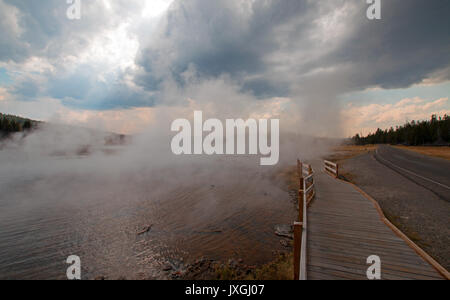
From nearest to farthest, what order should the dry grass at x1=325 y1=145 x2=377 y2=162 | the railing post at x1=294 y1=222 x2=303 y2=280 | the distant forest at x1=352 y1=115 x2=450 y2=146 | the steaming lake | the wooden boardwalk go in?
the wooden boardwalk → the railing post at x1=294 y1=222 x2=303 y2=280 → the steaming lake → the dry grass at x1=325 y1=145 x2=377 y2=162 → the distant forest at x1=352 y1=115 x2=450 y2=146

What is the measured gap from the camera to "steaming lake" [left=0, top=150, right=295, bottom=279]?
683cm

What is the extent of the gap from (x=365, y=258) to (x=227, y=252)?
463 cm

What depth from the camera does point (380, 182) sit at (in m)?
14.6

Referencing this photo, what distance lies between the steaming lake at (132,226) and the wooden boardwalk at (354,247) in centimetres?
233

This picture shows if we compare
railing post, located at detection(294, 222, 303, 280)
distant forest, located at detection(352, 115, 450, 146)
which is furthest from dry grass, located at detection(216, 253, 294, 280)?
distant forest, located at detection(352, 115, 450, 146)

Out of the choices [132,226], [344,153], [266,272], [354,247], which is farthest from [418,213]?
[344,153]

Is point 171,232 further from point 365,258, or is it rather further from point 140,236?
point 365,258

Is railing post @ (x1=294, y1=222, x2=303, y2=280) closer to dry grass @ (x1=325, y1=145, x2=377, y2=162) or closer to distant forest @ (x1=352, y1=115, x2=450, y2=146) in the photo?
dry grass @ (x1=325, y1=145, x2=377, y2=162)

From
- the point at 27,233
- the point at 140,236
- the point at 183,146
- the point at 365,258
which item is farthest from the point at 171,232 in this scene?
the point at 183,146

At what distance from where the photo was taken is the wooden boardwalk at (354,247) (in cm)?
414

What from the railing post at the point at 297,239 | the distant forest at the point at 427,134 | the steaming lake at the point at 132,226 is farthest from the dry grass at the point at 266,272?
the distant forest at the point at 427,134

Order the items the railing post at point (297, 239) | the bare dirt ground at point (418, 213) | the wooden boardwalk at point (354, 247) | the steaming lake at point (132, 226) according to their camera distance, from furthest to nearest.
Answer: the steaming lake at point (132, 226), the bare dirt ground at point (418, 213), the railing post at point (297, 239), the wooden boardwalk at point (354, 247)

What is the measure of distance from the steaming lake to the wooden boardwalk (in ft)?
7.66

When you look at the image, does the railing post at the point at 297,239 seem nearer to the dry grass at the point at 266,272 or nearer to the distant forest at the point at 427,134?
the dry grass at the point at 266,272
